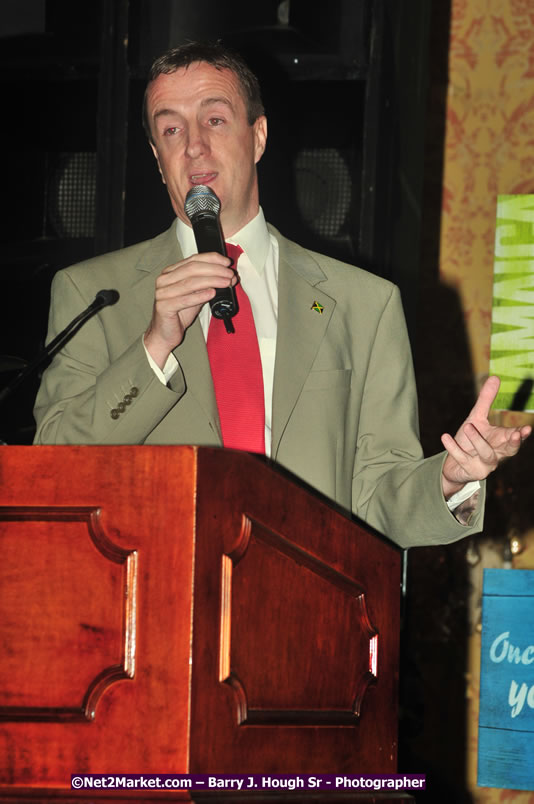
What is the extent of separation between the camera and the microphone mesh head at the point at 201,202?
1815mm

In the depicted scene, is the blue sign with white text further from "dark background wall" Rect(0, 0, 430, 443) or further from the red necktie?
the red necktie

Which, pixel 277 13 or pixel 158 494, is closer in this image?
pixel 158 494

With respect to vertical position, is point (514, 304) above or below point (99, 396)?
above

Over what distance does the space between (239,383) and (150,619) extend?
0.78 m

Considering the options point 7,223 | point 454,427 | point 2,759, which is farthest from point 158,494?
point 454,427

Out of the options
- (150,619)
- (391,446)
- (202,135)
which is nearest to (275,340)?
(391,446)

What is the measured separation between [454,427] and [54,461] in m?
3.23

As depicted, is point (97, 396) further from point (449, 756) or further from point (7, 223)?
point (449, 756)

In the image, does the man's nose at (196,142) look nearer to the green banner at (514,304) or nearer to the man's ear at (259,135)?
the man's ear at (259,135)

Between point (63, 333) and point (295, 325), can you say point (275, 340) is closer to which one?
point (295, 325)

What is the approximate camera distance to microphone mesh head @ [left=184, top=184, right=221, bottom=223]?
1.82 metres

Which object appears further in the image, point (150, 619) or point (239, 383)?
point (239, 383)

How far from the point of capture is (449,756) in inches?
163

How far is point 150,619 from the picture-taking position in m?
1.15
